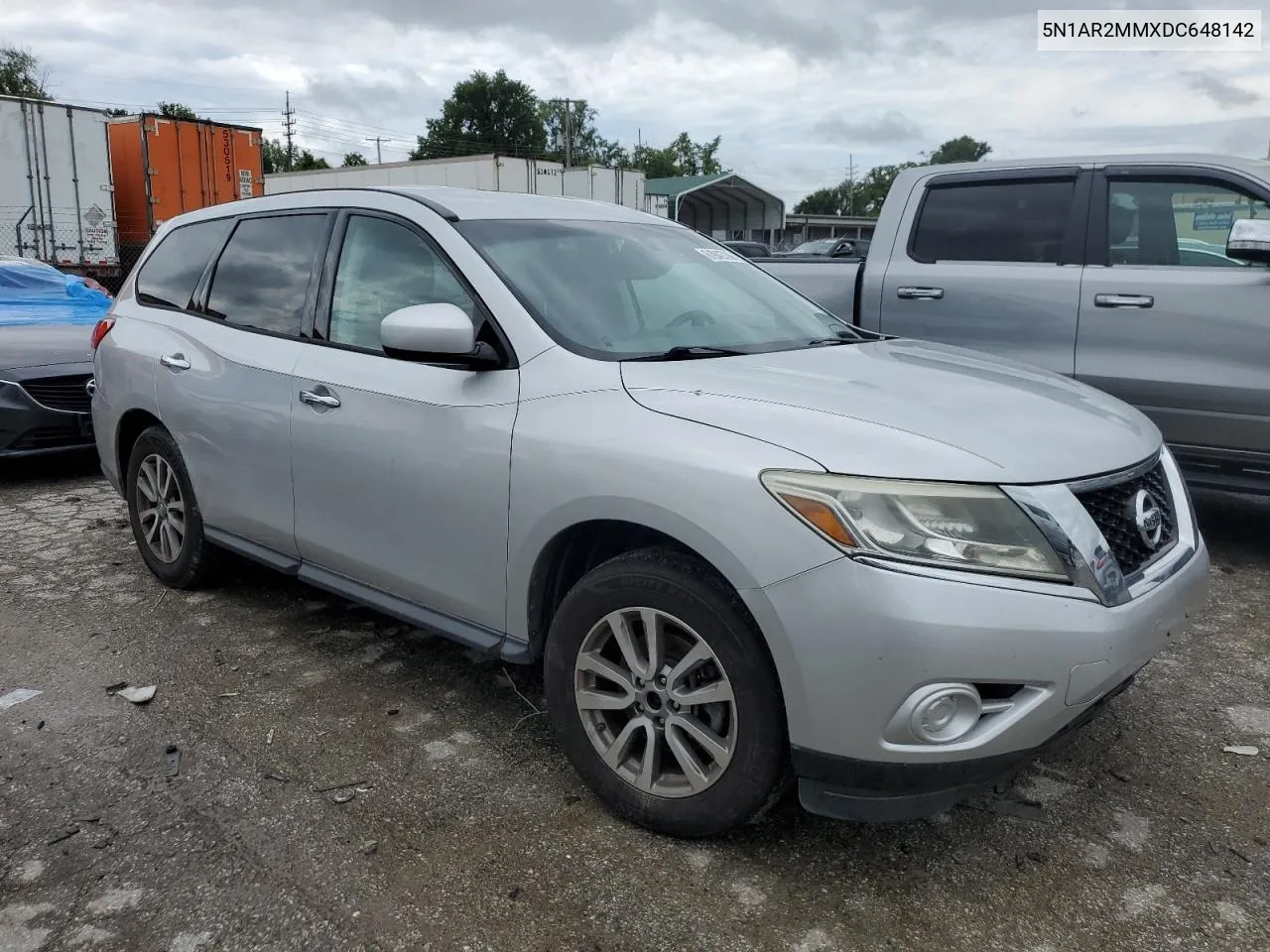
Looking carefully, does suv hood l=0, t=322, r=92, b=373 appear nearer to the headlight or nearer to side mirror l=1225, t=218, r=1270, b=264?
the headlight

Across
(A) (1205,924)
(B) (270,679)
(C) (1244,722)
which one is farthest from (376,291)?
(C) (1244,722)

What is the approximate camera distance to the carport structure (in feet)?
107

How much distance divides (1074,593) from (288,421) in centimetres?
259

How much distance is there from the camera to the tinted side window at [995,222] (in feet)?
17.3

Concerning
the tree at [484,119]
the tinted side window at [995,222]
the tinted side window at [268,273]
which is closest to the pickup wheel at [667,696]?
the tinted side window at [268,273]

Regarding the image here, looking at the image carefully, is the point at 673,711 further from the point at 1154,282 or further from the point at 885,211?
the point at 885,211

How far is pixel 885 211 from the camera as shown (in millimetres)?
5914

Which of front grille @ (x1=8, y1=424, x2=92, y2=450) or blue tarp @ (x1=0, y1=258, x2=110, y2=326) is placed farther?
blue tarp @ (x1=0, y1=258, x2=110, y2=326)

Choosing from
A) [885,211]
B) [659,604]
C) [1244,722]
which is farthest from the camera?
[885,211]

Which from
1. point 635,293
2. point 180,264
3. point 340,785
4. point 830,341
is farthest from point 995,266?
point 340,785

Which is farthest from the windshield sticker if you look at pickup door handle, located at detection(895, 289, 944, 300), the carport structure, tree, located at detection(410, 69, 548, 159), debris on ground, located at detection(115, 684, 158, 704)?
tree, located at detection(410, 69, 548, 159)

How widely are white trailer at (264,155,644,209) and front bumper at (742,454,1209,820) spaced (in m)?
21.5

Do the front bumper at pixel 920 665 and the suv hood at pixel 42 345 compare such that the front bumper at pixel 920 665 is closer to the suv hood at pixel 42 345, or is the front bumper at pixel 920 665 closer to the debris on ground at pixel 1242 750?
the debris on ground at pixel 1242 750

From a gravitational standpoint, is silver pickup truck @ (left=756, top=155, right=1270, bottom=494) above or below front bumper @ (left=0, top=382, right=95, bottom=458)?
above
